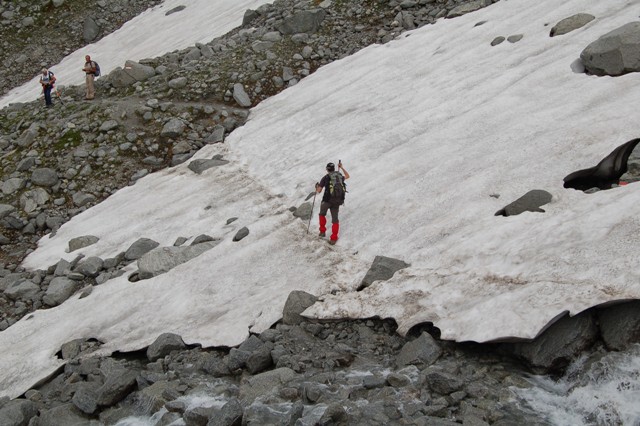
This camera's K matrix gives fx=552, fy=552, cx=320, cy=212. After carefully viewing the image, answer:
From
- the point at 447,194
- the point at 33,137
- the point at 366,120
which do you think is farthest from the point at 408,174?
the point at 33,137

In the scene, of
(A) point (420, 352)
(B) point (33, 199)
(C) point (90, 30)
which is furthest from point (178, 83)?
(A) point (420, 352)

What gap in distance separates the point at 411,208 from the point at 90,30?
33198mm

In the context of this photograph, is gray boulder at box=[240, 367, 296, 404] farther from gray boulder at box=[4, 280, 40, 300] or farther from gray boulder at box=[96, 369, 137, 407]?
gray boulder at box=[4, 280, 40, 300]

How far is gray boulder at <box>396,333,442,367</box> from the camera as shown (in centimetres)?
977

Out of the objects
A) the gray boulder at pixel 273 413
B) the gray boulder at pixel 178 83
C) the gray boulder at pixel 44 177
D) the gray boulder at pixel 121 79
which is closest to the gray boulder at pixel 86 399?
the gray boulder at pixel 273 413

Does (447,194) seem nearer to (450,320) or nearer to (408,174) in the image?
(408,174)

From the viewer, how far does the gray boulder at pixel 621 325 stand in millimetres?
8555

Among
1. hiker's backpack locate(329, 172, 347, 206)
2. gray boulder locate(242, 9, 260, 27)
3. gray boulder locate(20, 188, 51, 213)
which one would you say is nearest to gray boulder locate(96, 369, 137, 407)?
hiker's backpack locate(329, 172, 347, 206)

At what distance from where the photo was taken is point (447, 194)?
14539mm

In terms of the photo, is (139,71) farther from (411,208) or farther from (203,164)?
(411,208)

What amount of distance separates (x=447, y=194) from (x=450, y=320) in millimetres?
5068

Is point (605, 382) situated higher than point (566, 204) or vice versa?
point (566, 204)

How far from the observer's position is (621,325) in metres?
8.69

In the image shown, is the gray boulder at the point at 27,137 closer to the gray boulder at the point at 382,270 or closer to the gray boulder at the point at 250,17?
the gray boulder at the point at 250,17
